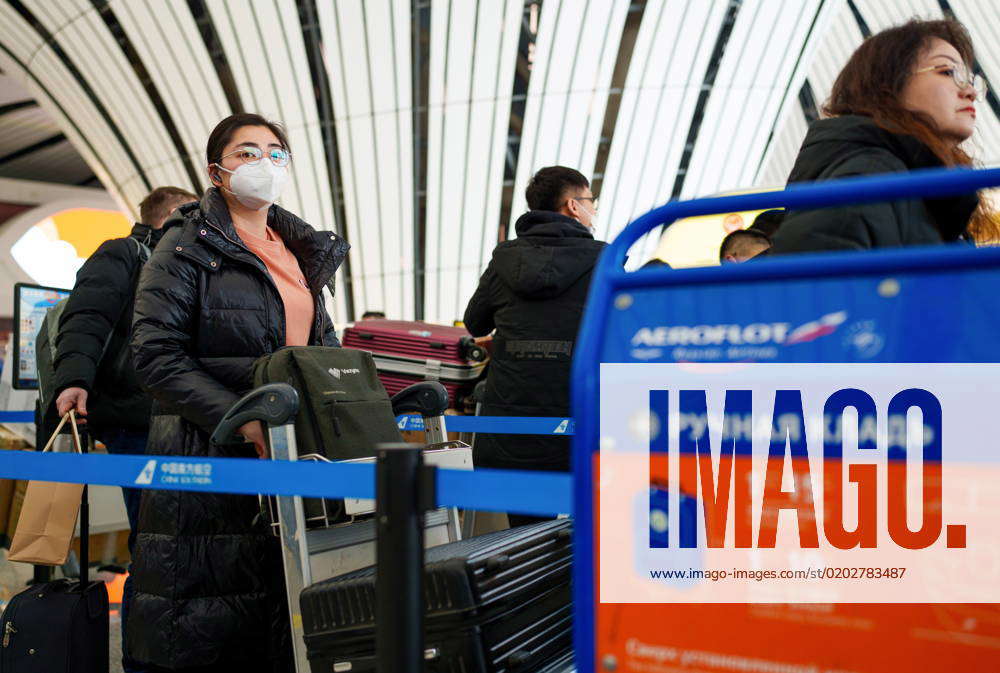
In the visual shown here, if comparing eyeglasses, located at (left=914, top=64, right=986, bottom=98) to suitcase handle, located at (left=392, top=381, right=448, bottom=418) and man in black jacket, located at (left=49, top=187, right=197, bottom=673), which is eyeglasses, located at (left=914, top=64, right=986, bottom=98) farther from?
man in black jacket, located at (left=49, top=187, right=197, bottom=673)

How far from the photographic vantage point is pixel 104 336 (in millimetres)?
3750

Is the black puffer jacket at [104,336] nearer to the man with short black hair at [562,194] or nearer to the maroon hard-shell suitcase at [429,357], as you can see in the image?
the man with short black hair at [562,194]

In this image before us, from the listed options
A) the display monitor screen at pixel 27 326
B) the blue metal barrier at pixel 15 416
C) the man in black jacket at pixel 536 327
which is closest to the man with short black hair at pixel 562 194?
the man in black jacket at pixel 536 327

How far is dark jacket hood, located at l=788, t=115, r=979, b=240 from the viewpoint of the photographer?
196 cm

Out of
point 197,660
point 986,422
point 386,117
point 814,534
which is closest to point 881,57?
point 986,422

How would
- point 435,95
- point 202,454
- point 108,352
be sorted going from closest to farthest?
point 202,454
point 108,352
point 435,95

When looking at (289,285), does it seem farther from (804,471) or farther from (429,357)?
(429,357)

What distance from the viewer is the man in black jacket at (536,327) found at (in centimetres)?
363

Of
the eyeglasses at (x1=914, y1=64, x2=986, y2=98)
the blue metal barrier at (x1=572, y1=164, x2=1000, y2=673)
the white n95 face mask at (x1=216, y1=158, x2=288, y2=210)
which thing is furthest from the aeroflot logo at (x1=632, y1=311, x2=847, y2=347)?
the white n95 face mask at (x1=216, y1=158, x2=288, y2=210)

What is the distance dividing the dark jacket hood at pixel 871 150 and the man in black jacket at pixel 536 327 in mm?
1675

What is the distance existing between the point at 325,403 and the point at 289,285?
621mm

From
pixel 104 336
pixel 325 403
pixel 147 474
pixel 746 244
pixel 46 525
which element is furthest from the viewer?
pixel 746 244

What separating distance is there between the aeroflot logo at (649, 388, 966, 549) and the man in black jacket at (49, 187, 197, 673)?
277 cm

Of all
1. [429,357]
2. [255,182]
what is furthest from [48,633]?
[429,357]
